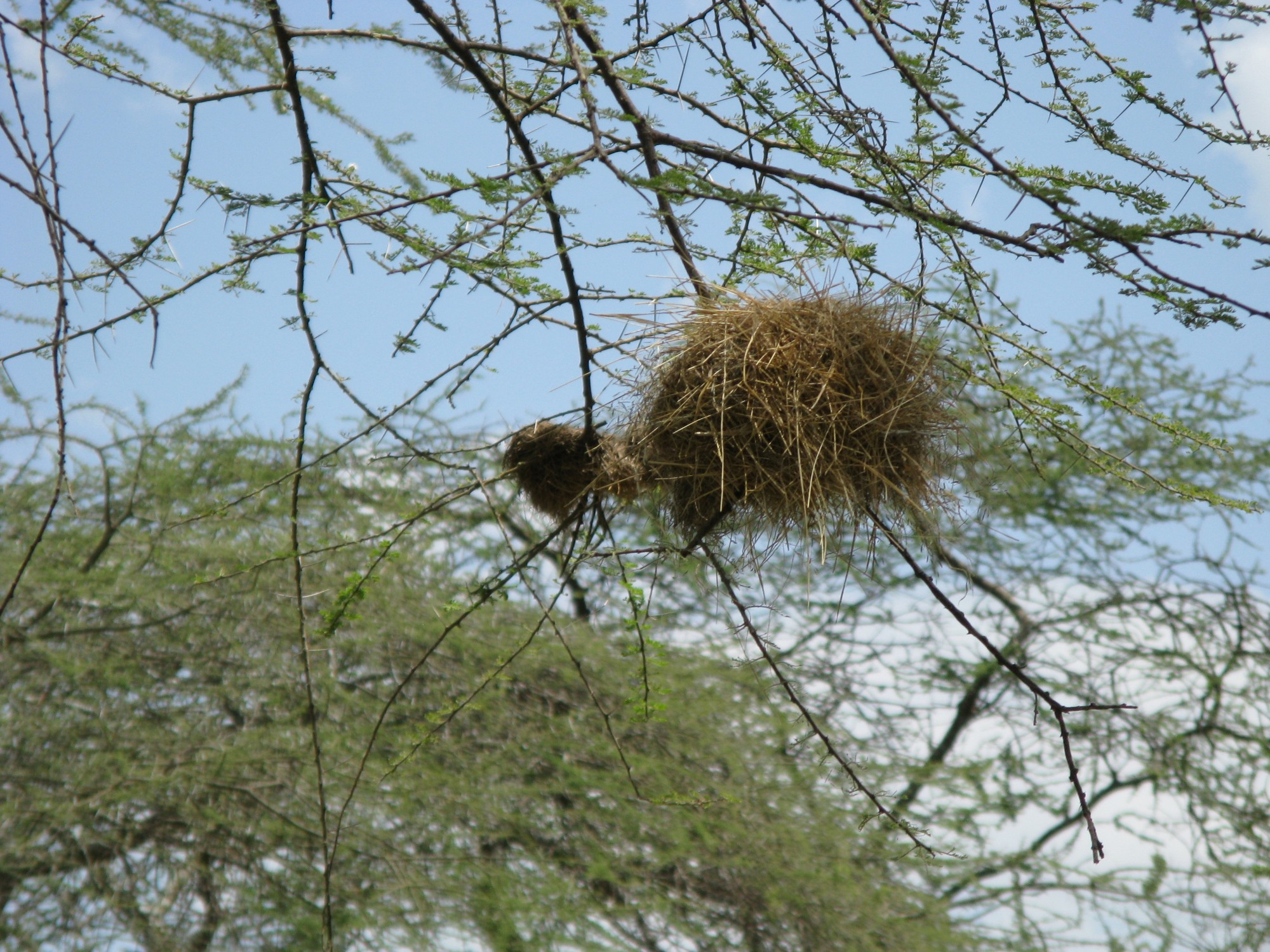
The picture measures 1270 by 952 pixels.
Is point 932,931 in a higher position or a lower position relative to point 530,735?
lower

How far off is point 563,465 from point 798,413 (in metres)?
0.76

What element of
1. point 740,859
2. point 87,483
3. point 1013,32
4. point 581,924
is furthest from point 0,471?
point 1013,32

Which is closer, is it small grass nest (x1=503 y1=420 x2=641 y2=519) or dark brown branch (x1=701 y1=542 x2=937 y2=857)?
dark brown branch (x1=701 y1=542 x2=937 y2=857)

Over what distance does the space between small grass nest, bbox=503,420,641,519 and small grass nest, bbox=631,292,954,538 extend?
177 mm

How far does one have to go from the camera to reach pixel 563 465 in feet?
8.09

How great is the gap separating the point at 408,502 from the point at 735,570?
4705 millimetres

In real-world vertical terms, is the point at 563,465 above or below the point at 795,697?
above

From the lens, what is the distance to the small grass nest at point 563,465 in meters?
2.25

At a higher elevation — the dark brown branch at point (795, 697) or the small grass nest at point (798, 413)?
the small grass nest at point (798, 413)

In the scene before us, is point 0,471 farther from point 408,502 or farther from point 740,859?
point 740,859

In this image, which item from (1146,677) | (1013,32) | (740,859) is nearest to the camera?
(1013,32)

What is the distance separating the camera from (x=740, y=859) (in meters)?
5.27

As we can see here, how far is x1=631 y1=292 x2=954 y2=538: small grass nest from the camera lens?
1.89 metres

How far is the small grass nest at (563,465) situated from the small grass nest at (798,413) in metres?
0.18
